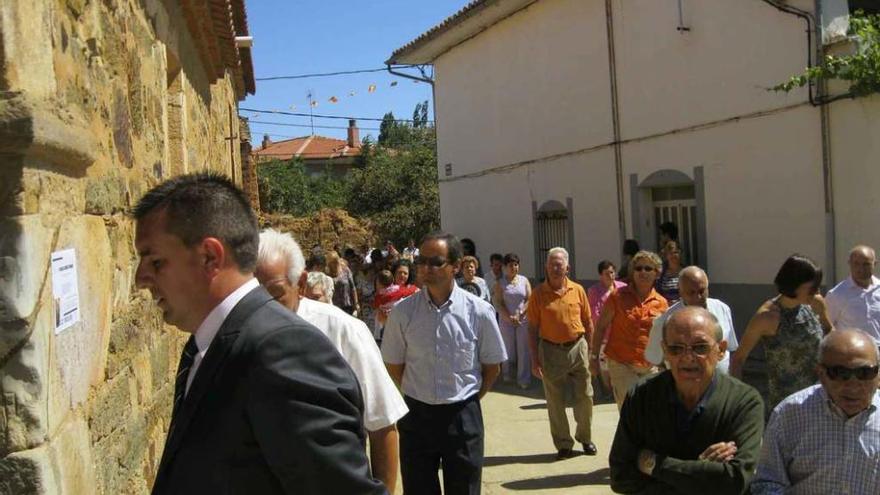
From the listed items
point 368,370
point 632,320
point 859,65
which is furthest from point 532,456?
point 859,65

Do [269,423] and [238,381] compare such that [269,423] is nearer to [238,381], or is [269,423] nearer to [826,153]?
[238,381]

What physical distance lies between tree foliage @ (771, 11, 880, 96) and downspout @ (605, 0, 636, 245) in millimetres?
4605

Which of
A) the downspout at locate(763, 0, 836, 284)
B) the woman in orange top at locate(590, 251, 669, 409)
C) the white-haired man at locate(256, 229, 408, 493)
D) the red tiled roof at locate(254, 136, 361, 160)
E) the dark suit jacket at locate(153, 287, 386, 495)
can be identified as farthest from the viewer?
the red tiled roof at locate(254, 136, 361, 160)

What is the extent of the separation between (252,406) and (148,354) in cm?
258

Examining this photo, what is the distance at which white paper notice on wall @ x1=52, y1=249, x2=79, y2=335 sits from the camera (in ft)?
8.61

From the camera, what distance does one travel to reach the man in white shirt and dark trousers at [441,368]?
193 inches

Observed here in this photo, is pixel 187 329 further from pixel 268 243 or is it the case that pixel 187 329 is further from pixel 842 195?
pixel 842 195

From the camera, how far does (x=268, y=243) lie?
355 cm

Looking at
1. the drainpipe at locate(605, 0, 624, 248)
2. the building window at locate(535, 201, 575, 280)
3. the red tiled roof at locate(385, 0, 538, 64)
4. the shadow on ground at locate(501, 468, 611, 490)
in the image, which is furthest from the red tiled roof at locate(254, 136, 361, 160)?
the shadow on ground at locate(501, 468, 611, 490)

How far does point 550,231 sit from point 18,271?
49.8 feet

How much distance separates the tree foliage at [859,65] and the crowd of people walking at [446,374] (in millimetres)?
3691

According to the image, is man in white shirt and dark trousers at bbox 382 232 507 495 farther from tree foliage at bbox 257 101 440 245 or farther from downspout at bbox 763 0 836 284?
tree foliage at bbox 257 101 440 245

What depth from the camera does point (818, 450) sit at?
330 centimetres

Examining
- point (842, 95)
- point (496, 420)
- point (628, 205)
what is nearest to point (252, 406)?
point (496, 420)
